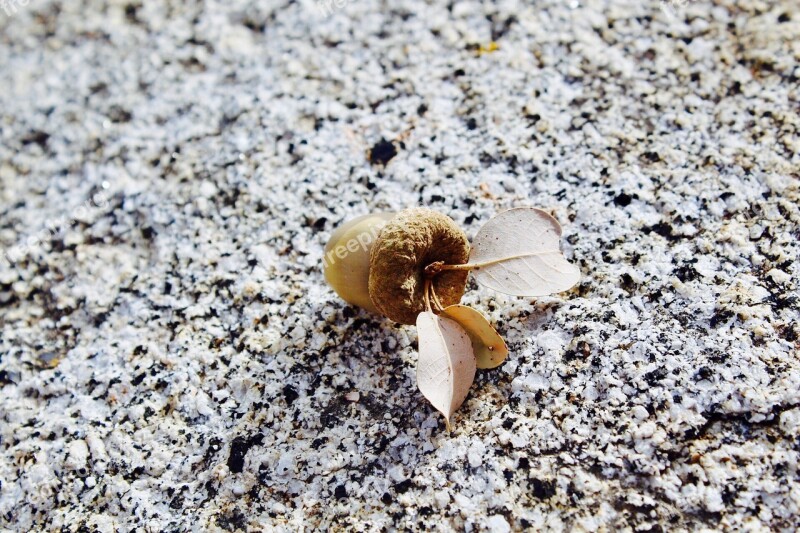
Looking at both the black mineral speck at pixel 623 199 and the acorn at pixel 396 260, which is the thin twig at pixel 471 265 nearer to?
the acorn at pixel 396 260

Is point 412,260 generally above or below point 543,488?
above

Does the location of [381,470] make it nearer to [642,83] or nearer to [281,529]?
[281,529]

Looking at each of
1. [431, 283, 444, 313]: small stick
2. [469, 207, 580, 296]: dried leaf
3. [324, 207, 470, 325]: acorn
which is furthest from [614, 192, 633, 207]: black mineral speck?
[431, 283, 444, 313]: small stick

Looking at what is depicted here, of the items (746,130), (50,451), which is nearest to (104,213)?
(50,451)

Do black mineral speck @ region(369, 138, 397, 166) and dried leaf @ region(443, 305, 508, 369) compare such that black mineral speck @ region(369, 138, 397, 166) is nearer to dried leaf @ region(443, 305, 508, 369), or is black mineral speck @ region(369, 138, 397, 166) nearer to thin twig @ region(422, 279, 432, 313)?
thin twig @ region(422, 279, 432, 313)

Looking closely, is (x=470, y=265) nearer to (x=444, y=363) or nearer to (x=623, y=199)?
(x=444, y=363)

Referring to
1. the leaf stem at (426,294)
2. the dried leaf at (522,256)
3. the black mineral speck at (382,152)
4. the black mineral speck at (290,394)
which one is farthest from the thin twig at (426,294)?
the black mineral speck at (382,152)

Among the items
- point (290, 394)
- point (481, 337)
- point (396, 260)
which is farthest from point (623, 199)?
point (290, 394)
